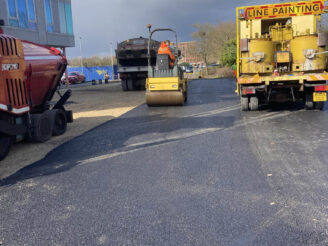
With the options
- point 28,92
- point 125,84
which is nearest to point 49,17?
point 125,84

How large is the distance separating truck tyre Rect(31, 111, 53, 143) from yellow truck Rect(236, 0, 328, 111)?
217 inches

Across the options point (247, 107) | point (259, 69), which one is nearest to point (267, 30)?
point (259, 69)

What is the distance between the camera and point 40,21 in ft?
70.7

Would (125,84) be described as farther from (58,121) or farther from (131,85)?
(58,121)

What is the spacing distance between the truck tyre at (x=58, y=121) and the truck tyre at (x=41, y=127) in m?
0.17

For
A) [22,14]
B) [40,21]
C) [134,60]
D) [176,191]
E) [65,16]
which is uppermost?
[65,16]

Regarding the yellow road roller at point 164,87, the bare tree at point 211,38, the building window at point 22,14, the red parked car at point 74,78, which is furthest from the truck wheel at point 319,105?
the bare tree at point 211,38

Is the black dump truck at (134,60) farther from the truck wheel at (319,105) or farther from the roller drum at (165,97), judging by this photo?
the truck wheel at (319,105)

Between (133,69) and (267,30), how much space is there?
1145 centimetres

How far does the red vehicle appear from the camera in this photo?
238 inches

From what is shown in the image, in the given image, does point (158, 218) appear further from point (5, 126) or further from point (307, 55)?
point (307, 55)

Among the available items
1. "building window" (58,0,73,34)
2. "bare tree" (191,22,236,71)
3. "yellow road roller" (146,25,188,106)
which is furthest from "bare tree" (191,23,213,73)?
"yellow road roller" (146,25,188,106)

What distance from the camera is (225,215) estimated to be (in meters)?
3.39

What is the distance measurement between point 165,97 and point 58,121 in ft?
15.1
